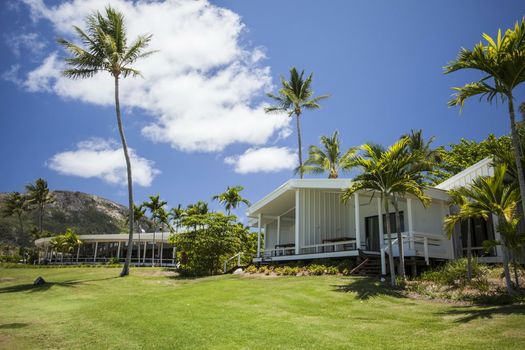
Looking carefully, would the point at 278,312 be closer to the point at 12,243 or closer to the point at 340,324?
the point at 340,324

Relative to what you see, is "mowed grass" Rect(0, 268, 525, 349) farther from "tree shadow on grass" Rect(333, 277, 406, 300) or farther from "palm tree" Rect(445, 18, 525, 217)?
"palm tree" Rect(445, 18, 525, 217)

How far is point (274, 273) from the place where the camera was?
21.7 meters

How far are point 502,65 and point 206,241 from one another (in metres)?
19.1

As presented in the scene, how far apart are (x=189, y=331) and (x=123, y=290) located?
10.3m

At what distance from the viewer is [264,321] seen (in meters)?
10.3

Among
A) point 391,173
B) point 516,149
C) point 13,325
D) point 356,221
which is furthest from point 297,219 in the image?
point 13,325

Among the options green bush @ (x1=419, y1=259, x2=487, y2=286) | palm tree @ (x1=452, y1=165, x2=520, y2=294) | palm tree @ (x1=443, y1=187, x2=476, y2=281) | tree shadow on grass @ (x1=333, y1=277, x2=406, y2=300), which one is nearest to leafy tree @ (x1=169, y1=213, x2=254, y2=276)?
tree shadow on grass @ (x1=333, y1=277, x2=406, y2=300)

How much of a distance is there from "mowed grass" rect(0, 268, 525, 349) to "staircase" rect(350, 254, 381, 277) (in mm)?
2005

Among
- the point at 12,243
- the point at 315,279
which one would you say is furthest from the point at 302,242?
the point at 12,243

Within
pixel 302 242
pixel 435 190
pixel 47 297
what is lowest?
pixel 47 297

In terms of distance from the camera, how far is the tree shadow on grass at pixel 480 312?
9.69 metres

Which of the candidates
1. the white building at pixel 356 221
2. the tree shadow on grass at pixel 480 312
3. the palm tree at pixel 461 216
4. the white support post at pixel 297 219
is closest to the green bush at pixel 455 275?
the palm tree at pixel 461 216

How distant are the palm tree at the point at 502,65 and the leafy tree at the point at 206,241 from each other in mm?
17639

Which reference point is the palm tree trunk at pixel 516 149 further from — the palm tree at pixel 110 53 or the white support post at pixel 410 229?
the palm tree at pixel 110 53
